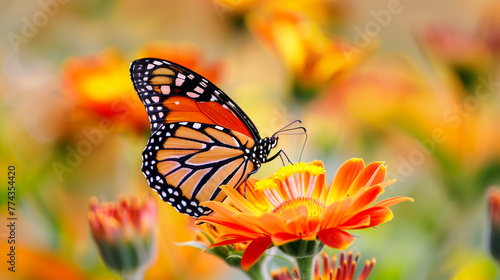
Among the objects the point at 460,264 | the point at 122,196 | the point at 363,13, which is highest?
the point at 363,13

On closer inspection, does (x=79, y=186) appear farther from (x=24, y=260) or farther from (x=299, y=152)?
(x=299, y=152)

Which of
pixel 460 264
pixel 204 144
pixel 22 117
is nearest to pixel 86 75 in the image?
pixel 22 117

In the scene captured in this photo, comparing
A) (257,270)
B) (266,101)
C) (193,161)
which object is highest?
(266,101)

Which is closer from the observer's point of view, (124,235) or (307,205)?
(307,205)

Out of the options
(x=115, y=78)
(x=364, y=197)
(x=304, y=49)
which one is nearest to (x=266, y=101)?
(x=304, y=49)

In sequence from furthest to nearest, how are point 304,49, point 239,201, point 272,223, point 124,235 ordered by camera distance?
point 304,49 < point 124,235 < point 239,201 < point 272,223

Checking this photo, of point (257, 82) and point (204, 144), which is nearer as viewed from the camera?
point (204, 144)

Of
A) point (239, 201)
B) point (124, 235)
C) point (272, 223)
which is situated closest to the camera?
point (272, 223)

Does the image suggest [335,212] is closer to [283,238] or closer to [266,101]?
[283,238]
